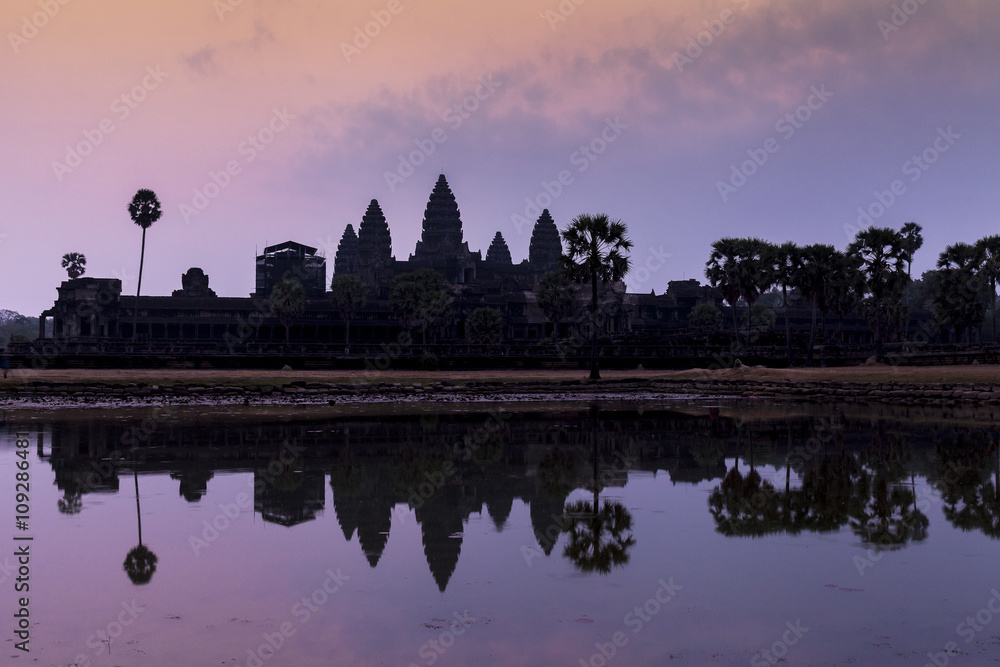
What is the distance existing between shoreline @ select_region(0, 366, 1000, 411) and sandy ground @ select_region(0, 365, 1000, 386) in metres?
0.07

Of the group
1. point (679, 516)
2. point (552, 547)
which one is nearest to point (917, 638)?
point (552, 547)

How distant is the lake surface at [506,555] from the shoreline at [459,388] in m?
18.7

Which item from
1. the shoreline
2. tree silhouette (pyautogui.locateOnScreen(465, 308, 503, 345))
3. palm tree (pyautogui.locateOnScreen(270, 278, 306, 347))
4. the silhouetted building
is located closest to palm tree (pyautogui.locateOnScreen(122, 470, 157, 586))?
the shoreline

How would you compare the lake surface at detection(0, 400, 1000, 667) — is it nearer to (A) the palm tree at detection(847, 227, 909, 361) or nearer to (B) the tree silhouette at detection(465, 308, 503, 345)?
(A) the palm tree at detection(847, 227, 909, 361)

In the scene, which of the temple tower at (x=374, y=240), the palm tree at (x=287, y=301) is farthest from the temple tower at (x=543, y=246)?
the palm tree at (x=287, y=301)

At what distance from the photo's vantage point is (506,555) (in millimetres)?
11031

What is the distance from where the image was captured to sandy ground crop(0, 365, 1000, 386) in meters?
49.4

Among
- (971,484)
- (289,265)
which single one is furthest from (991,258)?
(289,265)

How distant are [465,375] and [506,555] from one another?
Answer: 51.1 metres

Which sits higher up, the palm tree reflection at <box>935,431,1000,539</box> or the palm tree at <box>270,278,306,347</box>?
the palm tree at <box>270,278,306,347</box>

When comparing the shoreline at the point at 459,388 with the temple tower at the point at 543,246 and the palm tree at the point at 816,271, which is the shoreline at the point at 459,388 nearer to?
Answer: the palm tree at the point at 816,271

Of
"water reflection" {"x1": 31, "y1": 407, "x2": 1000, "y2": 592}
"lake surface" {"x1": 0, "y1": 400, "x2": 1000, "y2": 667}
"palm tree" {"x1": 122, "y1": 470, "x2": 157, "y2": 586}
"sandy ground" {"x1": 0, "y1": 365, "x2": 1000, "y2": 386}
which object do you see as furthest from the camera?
"sandy ground" {"x1": 0, "y1": 365, "x2": 1000, "y2": 386}

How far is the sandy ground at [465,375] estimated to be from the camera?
162 ft

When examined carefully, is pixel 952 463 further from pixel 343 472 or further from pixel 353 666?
pixel 353 666
